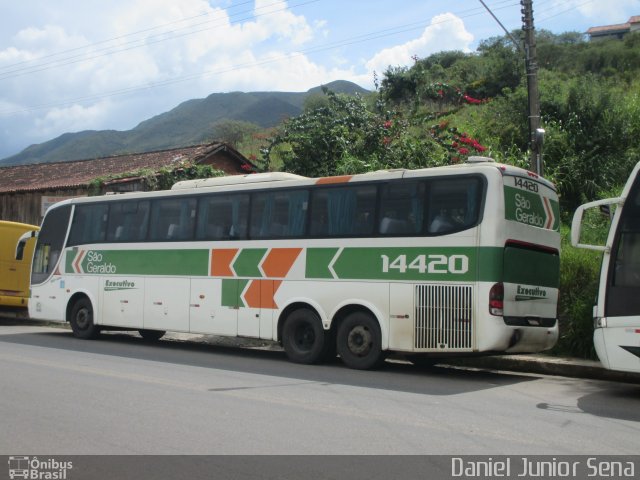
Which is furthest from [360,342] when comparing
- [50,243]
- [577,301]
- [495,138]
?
[495,138]

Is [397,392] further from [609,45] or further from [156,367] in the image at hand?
[609,45]

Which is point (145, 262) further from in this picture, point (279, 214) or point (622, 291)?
point (622, 291)

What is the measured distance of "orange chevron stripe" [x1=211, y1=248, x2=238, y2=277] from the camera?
47.1ft

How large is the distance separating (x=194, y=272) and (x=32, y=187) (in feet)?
68.3

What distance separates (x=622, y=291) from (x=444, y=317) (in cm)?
267

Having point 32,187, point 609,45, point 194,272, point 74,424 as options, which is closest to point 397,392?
point 74,424

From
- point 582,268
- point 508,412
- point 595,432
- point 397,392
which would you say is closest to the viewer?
point 595,432

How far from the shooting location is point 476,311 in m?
11.0

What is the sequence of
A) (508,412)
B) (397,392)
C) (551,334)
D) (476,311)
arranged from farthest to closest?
(551,334) → (476,311) → (397,392) → (508,412)

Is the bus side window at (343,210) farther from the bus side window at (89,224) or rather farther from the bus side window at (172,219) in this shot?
the bus side window at (89,224)

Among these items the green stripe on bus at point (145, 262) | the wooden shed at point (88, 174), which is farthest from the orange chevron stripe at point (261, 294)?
the wooden shed at point (88, 174)

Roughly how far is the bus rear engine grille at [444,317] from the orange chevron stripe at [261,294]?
3.03 meters

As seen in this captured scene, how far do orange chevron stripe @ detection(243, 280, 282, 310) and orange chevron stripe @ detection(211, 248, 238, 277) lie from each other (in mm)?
541
